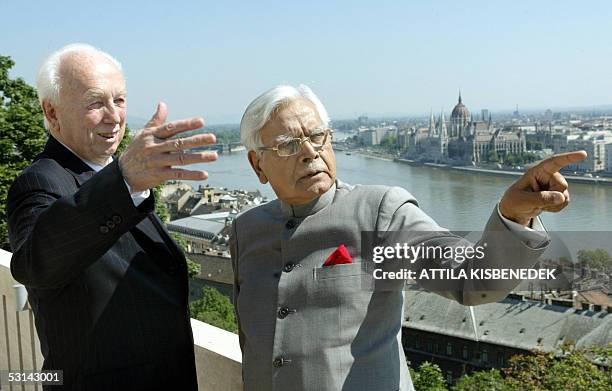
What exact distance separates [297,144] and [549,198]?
13.1 inches

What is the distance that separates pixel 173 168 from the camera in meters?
0.66

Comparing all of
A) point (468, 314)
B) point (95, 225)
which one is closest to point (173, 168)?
point (95, 225)

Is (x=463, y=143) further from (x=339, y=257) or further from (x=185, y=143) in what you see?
(x=185, y=143)

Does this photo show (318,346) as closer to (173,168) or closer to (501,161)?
(173,168)

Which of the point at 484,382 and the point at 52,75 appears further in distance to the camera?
the point at 484,382

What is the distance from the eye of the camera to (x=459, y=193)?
2658 centimetres

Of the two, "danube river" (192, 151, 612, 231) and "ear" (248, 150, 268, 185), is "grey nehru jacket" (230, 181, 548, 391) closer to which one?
"ear" (248, 150, 268, 185)

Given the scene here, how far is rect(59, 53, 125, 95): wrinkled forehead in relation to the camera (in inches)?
34.2

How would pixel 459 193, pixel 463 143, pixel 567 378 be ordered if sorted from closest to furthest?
1. pixel 567 378
2. pixel 459 193
3. pixel 463 143

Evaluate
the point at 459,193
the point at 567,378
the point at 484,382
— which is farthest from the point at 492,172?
the point at 567,378

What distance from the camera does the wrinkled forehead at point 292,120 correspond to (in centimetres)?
91

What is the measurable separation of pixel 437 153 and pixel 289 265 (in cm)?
4799

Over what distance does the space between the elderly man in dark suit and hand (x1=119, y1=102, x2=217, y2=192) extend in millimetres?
17

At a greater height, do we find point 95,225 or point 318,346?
point 95,225
